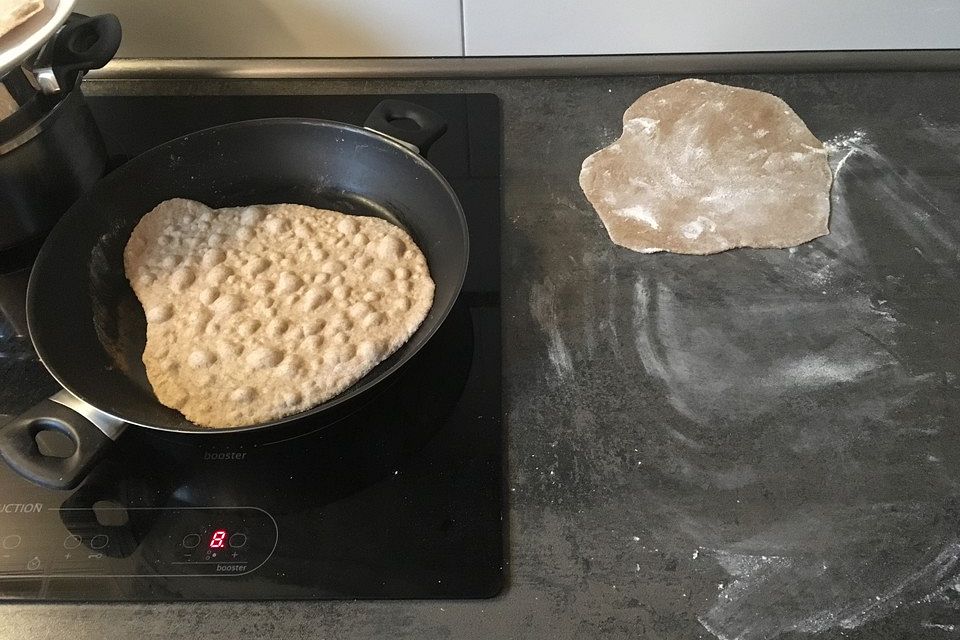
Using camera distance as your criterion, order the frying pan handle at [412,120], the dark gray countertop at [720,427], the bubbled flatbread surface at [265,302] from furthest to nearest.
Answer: the frying pan handle at [412,120], the bubbled flatbread surface at [265,302], the dark gray countertop at [720,427]

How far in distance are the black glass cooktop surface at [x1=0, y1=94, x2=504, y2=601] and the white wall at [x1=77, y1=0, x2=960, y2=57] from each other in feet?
1.33

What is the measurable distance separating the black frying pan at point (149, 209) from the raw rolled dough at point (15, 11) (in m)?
0.17

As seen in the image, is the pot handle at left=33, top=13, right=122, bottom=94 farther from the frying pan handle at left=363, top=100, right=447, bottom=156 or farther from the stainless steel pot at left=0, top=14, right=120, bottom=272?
the frying pan handle at left=363, top=100, right=447, bottom=156

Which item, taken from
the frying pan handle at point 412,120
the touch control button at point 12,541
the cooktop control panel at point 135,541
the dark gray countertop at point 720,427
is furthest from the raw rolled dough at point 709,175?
the touch control button at point 12,541

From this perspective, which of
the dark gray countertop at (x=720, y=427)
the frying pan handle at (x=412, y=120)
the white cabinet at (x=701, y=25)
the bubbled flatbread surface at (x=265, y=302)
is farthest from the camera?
the white cabinet at (x=701, y=25)

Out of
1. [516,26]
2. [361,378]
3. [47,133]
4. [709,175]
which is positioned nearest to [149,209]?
[47,133]

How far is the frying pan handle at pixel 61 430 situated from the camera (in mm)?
611

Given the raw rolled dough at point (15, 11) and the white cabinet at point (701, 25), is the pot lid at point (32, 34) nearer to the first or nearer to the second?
the raw rolled dough at point (15, 11)

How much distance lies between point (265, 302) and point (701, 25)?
0.65 m

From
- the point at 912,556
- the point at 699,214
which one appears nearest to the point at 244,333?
the point at 699,214

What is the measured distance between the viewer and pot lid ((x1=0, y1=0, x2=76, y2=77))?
67 centimetres

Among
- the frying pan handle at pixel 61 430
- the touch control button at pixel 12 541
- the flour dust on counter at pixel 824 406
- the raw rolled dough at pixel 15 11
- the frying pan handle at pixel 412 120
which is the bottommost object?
the flour dust on counter at pixel 824 406

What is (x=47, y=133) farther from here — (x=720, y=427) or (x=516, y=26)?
(x=720, y=427)

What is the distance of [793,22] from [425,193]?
54 centimetres
